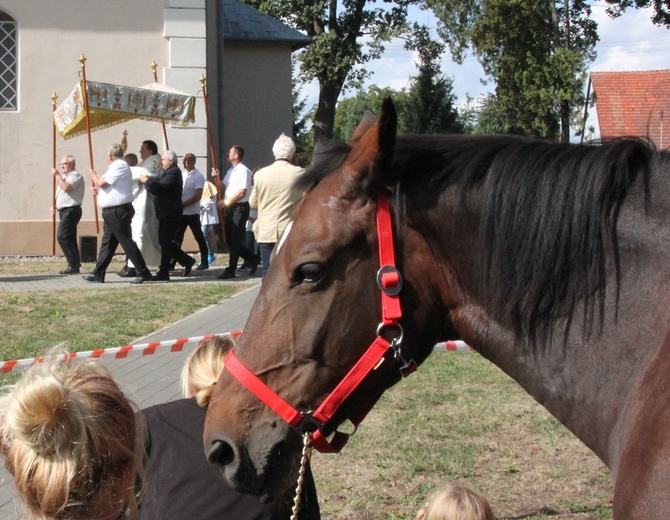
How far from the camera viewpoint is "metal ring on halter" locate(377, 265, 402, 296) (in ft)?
7.52

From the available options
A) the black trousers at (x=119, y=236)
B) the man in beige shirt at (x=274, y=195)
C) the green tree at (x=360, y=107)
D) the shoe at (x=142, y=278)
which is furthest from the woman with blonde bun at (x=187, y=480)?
the green tree at (x=360, y=107)

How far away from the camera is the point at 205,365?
314 centimetres

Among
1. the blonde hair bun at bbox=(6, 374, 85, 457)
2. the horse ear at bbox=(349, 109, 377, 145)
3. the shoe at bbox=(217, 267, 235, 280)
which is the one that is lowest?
the shoe at bbox=(217, 267, 235, 280)

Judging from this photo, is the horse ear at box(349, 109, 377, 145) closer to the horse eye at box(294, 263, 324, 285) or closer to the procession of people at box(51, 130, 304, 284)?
the horse eye at box(294, 263, 324, 285)

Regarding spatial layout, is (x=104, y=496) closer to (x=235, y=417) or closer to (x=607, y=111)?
(x=235, y=417)

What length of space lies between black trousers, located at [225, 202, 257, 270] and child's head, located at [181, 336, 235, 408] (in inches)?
399

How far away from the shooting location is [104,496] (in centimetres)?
188

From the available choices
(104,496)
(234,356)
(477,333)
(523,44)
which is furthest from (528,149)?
(523,44)

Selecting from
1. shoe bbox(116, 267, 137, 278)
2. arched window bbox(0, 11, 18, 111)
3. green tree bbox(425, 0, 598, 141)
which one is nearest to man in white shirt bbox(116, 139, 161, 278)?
shoe bbox(116, 267, 137, 278)

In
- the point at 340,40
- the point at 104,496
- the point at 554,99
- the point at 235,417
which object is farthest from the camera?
the point at 340,40

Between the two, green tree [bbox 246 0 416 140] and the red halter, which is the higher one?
green tree [bbox 246 0 416 140]

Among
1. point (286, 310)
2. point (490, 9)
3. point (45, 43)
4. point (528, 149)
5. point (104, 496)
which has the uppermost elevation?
point (490, 9)

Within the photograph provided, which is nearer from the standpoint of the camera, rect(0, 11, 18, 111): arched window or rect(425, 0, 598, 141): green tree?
rect(0, 11, 18, 111): arched window

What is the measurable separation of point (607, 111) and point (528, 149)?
3769 centimetres
